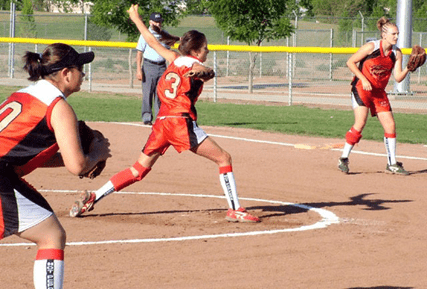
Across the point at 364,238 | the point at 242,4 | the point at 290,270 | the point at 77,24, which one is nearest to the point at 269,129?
the point at 364,238

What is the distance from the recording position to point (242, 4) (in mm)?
31594

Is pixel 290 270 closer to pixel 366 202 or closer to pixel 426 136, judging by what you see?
pixel 366 202

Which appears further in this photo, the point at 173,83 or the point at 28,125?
the point at 173,83

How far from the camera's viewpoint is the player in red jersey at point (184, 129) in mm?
8609

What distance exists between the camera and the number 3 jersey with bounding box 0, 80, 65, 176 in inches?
187

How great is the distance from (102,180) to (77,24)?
159ft

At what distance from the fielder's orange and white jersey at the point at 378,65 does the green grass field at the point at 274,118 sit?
3.96 metres

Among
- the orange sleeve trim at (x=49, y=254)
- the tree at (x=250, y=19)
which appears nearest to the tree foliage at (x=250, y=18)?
the tree at (x=250, y=19)

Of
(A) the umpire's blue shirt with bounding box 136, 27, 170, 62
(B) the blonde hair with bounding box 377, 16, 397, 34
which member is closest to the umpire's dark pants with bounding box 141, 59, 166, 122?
(A) the umpire's blue shirt with bounding box 136, 27, 170, 62

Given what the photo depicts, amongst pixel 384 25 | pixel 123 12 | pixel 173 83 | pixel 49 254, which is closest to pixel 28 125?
pixel 49 254

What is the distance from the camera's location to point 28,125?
4.75 metres

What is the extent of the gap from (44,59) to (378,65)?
8080mm

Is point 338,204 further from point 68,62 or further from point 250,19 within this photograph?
point 250,19

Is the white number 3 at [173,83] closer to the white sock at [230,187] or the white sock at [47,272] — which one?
the white sock at [230,187]
